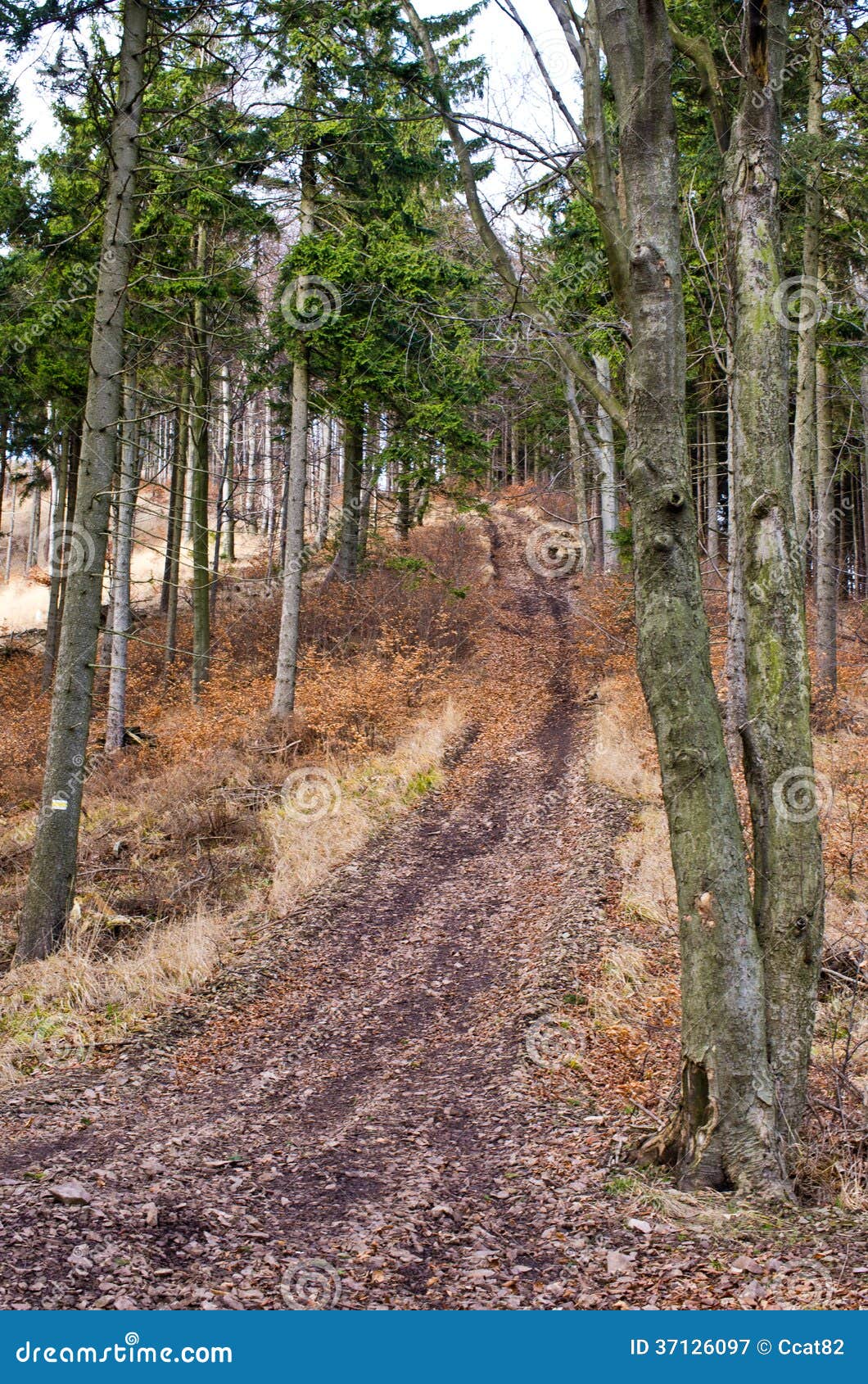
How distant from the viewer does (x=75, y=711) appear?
28.9 ft

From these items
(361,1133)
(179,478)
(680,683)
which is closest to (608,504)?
(179,478)

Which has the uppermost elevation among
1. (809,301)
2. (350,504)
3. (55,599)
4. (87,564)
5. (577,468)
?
(577,468)

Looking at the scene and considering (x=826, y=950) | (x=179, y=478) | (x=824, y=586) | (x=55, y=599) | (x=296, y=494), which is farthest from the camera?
(x=55, y=599)

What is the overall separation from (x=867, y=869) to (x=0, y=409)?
2111cm

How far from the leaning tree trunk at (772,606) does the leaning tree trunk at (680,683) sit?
240 millimetres

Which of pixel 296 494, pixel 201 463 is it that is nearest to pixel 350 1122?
pixel 296 494

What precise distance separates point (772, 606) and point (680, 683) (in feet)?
2.34

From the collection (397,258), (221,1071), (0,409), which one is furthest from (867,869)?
(0,409)

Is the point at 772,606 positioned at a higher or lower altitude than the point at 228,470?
lower

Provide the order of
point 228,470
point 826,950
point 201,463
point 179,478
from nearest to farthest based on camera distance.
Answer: point 826,950 → point 201,463 → point 179,478 → point 228,470

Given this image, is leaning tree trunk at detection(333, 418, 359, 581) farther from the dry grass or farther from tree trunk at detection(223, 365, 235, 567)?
the dry grass

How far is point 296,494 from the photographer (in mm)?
15625

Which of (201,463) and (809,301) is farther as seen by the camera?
(201,463)

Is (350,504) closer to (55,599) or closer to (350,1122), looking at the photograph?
(55,599)
